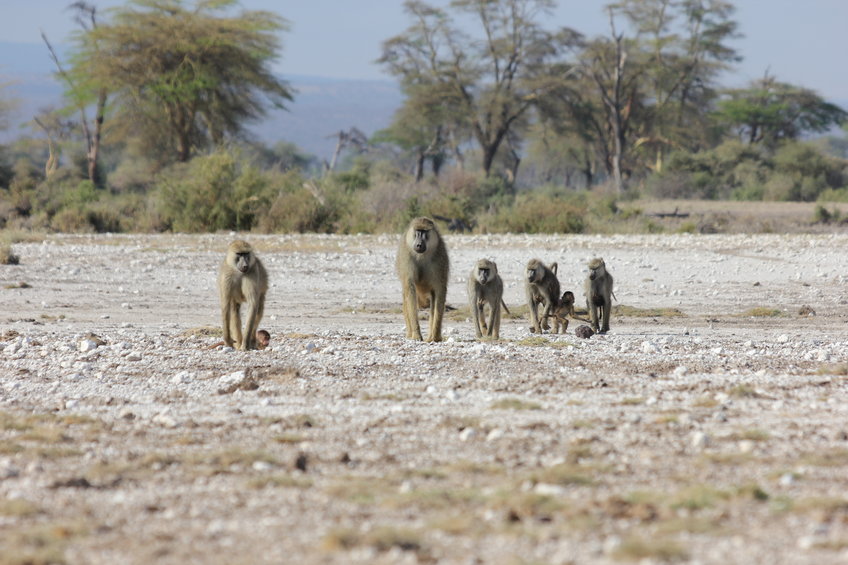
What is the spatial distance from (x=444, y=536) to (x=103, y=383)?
417 centimetres

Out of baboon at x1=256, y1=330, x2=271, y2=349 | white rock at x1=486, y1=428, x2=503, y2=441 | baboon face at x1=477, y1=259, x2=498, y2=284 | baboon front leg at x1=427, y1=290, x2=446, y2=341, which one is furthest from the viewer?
baboon face at x1=477, y1=259, x2=498, y2=284

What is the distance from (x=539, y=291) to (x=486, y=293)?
78cm

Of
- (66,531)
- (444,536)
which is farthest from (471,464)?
(66,531)

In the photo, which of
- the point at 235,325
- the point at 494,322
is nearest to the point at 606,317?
the point at 494,322

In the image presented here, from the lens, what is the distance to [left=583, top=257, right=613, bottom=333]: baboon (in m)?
10.9

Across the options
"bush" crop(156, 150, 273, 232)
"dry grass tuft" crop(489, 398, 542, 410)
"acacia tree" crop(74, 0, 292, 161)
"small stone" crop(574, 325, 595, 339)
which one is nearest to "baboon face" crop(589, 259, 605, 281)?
"small stone" crop(574, 325, 595, 339)

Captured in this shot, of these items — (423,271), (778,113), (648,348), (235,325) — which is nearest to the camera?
(648,348)

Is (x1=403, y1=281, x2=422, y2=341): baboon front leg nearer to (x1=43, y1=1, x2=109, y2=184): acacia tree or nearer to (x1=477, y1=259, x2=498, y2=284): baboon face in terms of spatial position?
(x1=477, y1=259, x2=498, y2=284): baboon face

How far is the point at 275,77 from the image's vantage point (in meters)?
40.5

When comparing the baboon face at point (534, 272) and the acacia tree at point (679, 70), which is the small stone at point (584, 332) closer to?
the baboon face at point (534, 272)

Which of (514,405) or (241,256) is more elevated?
(241,256)

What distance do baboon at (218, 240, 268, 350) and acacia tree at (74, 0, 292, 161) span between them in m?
28.6

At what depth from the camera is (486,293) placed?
10.4 m

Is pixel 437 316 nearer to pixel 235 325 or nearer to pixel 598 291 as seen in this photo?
pixel 235 325
